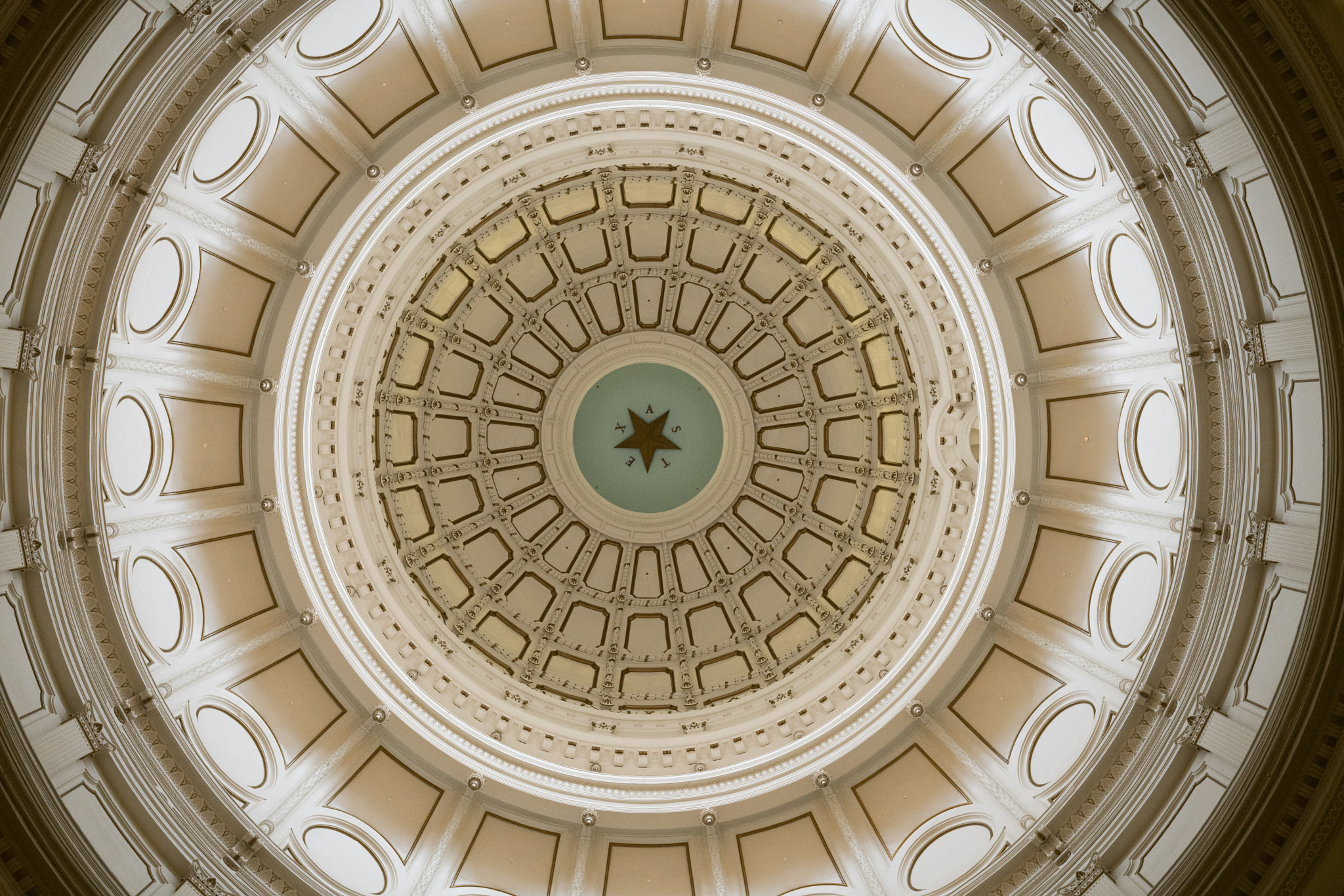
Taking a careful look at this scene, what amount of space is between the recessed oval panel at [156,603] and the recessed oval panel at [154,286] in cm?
372

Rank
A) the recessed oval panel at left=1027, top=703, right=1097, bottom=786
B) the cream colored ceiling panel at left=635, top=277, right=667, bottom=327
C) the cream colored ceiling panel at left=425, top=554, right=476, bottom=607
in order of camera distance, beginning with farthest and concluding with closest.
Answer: the cream colored ceiling panel at left=635, top=277, right=667, bottom=327
the cream colored ceiling panel at left=425, top=554, right=476, bottom=607
the recessed oval panel at left=1027, top=703, right=1097, bottom=786

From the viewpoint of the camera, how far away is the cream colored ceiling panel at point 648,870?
48.5 feet

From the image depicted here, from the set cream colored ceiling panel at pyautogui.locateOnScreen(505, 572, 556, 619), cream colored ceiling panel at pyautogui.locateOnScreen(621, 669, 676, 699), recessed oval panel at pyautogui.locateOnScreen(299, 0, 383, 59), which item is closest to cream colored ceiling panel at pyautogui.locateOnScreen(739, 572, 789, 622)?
cream colored ceiling panel at pyautogui.locateOnScreen(621, 669, 676, 699)

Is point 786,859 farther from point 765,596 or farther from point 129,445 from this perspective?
point 129,445

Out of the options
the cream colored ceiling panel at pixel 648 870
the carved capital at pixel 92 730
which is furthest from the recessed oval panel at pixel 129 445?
the cream colored ceiling panel at pixel 648 870

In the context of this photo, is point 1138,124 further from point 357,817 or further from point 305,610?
point 357,817

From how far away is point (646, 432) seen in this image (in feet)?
65.7

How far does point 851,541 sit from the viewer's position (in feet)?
61.2

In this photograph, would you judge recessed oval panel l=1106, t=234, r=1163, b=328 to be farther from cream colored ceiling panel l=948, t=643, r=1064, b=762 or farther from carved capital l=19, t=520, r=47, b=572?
carved capital l=19, t=520, r=47, b=572

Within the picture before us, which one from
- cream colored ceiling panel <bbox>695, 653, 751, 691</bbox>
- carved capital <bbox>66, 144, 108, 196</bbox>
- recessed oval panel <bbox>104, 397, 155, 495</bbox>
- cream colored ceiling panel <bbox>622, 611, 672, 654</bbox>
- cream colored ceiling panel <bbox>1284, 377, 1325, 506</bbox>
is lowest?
cream colored ceiling panel <bbox>695, 653, 751, 691</bbox>

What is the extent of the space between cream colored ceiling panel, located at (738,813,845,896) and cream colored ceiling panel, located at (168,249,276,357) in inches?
501

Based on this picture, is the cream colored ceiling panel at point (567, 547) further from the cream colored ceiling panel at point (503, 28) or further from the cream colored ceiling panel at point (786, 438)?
the cream colored ceiling panel at point (503, 28)

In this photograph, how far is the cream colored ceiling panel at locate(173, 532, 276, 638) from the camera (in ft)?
44.2

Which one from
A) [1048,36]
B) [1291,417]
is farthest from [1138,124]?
[1291,417]
